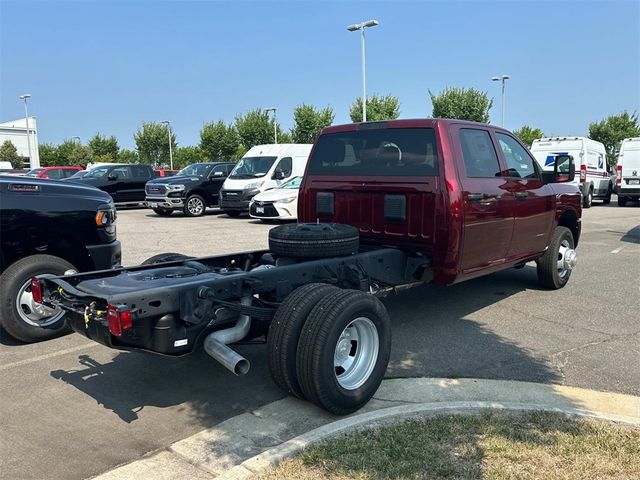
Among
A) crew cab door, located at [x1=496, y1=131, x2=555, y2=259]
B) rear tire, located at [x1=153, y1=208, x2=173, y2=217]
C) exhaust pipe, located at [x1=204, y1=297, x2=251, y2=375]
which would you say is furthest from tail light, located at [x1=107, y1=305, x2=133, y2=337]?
rear tire, located at [x1=153, y1=208, x2=173, y2=217]

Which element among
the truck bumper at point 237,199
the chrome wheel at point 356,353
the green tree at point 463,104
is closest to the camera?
the chrome wheel at point 356,353

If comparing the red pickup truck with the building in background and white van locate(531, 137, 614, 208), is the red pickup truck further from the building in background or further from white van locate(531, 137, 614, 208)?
the building in background

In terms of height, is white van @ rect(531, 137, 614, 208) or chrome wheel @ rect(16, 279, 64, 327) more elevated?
white van @ rect(531, 137, 614, 208)

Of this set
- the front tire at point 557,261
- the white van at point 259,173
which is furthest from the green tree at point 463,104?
the front tire at point 557,261

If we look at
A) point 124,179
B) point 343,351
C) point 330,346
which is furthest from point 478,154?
point 124,179

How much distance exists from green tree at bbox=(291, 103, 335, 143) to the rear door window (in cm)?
4150

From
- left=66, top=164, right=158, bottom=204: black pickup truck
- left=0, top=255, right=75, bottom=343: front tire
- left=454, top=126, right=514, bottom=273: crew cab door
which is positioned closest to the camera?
left=0, top=255, right=75, bottom=343: front tire

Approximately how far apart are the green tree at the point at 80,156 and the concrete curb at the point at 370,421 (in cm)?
6095

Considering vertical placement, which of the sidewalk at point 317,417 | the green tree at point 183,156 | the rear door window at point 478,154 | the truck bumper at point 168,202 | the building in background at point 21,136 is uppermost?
the building in background at point 21,136

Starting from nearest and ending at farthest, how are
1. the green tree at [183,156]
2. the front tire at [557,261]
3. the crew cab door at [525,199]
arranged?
the crew cab door at [525,199]
the front tire at [557,261]
the green tree at [183,156]

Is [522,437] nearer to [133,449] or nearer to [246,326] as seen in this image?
[246,326]

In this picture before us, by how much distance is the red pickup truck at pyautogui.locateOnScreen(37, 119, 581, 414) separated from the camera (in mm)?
3467

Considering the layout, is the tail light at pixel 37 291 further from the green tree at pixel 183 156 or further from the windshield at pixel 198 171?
the green tree at pixel 183 156

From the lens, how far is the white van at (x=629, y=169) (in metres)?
21.8
